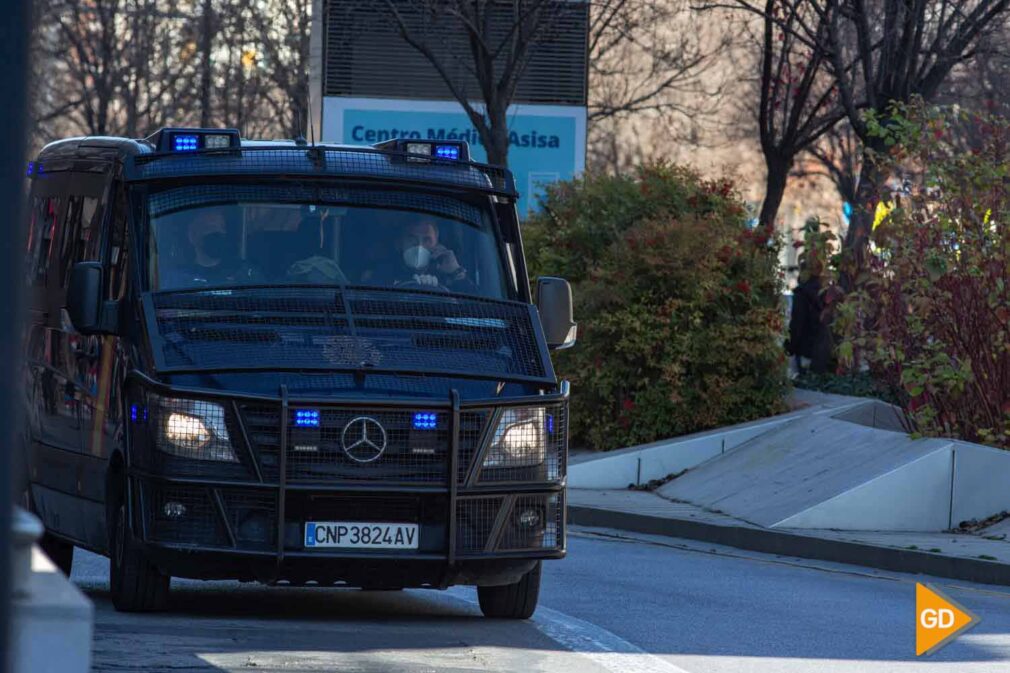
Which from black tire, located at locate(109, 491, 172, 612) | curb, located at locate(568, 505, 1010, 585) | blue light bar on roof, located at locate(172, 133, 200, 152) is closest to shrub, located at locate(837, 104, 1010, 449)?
curb, located at locate(568, 505, 1010, 585)

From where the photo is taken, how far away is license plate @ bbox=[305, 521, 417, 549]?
9.00 metres

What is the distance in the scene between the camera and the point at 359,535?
29.7 ft

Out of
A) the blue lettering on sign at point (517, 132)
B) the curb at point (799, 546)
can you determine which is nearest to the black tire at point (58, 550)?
the curb at point (799, 546)

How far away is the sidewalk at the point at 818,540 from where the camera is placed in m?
13.0

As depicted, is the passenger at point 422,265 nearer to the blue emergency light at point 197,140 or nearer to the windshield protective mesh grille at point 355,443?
the blue emergency light at point 197,140

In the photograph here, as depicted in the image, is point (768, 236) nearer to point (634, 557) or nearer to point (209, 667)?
point (634, 557)

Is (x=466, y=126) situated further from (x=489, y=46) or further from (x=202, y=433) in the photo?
(x=202, y=433)

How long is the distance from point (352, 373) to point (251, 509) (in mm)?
742

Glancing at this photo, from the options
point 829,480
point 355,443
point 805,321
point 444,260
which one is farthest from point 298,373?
point 805,321

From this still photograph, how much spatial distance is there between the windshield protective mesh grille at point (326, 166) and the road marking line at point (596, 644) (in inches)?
83.6

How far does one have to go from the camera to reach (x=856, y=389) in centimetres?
2216

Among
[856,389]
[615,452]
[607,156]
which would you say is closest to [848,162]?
[607,156]

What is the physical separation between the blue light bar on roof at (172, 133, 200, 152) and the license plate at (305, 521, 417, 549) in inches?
86.5

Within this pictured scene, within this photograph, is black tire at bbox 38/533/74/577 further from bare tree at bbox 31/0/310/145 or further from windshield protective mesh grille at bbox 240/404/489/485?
bare tree at bbox 31/0/310/145
